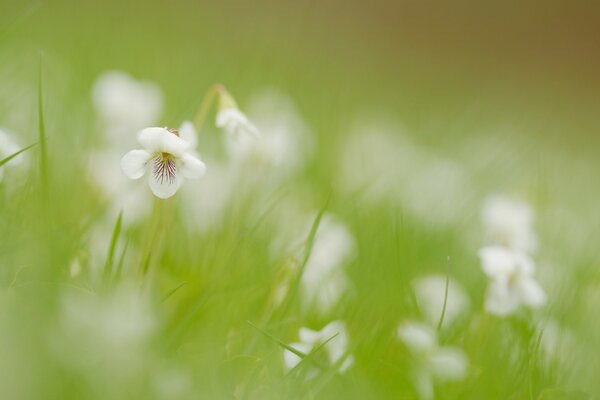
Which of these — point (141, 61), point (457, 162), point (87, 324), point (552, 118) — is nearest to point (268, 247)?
point (87, 324)

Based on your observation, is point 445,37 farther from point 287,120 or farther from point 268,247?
point 268,247

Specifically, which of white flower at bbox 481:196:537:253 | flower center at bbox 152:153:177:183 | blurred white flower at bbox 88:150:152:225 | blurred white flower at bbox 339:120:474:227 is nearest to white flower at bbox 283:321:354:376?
flower center at bbox 152:153:177:183

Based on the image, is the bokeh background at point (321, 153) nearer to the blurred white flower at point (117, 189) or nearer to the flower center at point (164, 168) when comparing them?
the blurred white flower at point (117, 189)

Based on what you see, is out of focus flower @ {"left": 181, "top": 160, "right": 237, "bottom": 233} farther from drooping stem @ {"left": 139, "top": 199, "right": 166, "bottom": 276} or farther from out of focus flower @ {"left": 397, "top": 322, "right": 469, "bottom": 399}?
out of focus flower @ {"left": 397, "top": 322, "right": 469, "bottom": 399}

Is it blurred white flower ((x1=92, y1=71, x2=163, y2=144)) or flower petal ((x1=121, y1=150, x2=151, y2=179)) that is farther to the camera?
blurred white flower ((x1=92, y1=71, x2=163, y2=144))

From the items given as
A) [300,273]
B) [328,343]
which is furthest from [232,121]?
[328,343]

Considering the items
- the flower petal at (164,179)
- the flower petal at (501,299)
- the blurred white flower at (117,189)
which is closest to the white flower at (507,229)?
the flower petal at (501,299)
